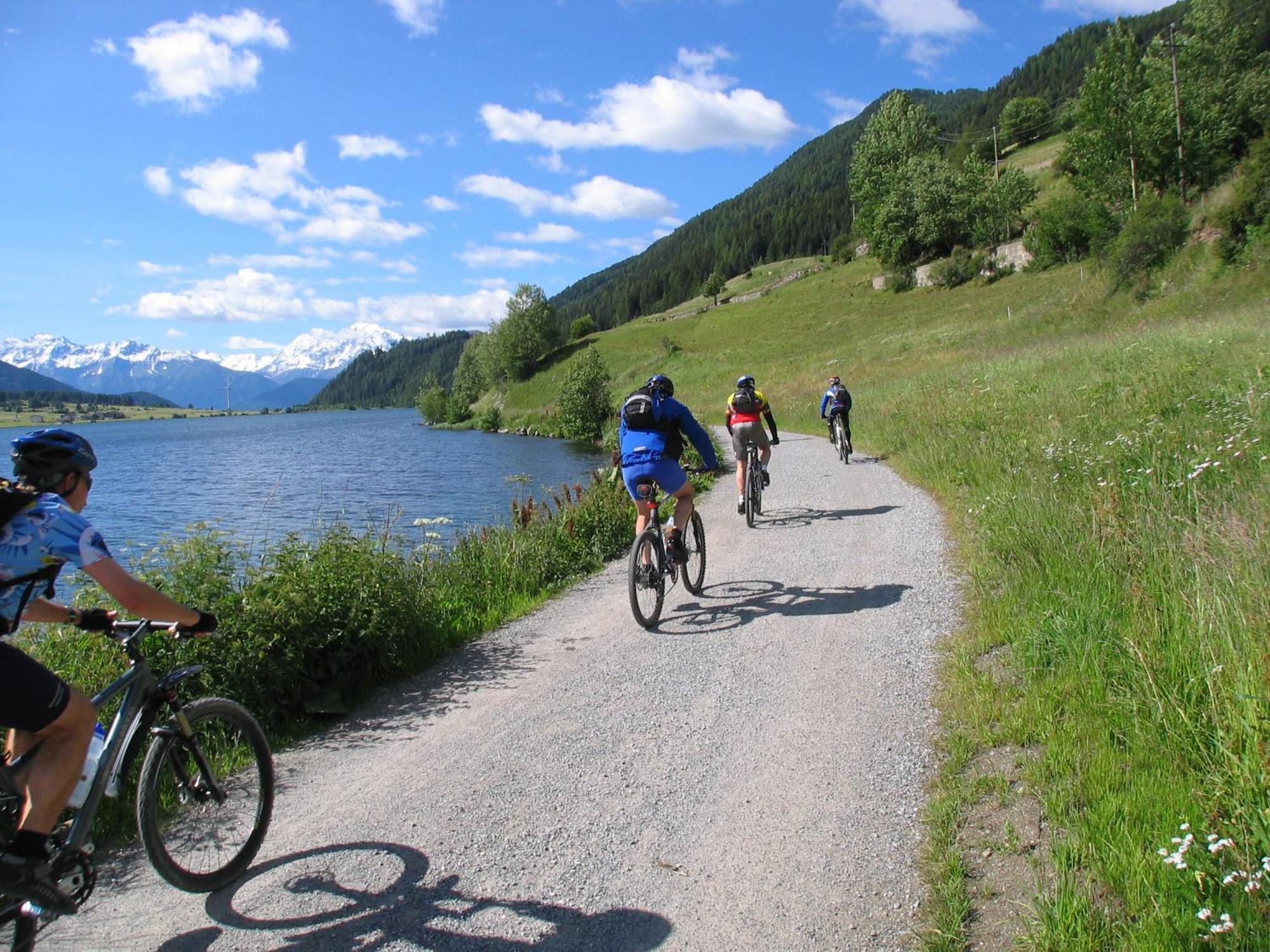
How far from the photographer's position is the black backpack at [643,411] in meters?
7.11

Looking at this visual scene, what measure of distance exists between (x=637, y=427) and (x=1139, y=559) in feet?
13.4

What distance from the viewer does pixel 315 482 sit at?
3231 centimetres

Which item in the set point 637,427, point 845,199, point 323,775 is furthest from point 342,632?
point 845,199

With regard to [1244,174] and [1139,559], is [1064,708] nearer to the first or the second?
[1139,559]

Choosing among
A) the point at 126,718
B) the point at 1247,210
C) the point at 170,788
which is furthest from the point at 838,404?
the point at 1247,210

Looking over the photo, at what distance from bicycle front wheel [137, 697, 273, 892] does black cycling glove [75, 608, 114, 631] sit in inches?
22.2

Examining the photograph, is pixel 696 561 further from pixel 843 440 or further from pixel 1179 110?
pixel 1179 110

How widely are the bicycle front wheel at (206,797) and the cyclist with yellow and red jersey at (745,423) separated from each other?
839 centimetres

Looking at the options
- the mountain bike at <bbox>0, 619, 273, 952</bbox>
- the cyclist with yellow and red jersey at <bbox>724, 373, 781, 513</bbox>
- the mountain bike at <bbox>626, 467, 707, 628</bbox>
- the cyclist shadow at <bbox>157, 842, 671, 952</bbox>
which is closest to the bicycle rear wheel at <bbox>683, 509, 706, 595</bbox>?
the mountain bike at <bbox>626, 467, 707, 628</bbox>

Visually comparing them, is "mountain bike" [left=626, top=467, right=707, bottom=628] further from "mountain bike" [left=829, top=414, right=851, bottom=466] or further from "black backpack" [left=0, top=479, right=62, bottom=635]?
"mountain bike" [left=829, top=414, right=851, bottom=466]

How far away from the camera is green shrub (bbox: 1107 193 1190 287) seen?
38375mm

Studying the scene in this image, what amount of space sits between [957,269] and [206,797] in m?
69.7

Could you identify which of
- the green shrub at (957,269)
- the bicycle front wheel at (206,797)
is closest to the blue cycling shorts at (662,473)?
the bicycle front wheel at (206,797)

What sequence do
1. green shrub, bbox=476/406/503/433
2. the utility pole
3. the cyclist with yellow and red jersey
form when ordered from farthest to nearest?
green shrub, bbox=476/406/503/433 < the utility pole < the cyclist with yellow and red jersey
